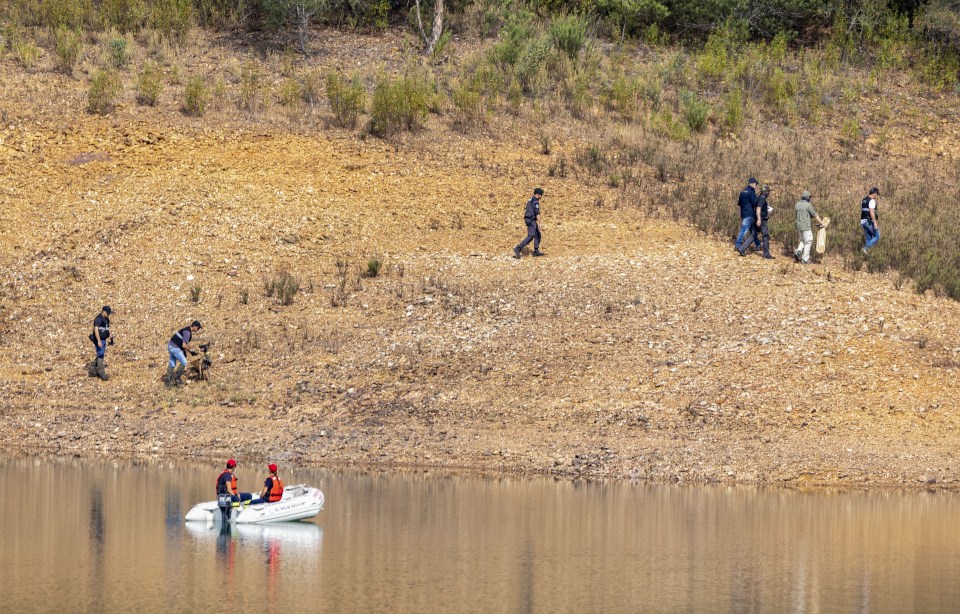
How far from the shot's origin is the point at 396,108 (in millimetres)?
34312

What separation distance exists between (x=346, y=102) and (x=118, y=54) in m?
7.20

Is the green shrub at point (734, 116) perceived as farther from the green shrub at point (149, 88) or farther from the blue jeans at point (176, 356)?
the blue jeans at point (176, 356)

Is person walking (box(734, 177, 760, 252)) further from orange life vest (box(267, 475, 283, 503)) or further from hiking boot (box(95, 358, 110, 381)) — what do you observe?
hiking boot (box(95, 358, 110, 381))

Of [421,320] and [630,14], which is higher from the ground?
[630,14]

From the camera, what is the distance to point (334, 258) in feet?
98.8

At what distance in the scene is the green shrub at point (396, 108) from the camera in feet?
112

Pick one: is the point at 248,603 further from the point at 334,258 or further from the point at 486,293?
the point at 334,258

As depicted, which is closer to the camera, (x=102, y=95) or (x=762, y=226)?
(x=762, y=226)

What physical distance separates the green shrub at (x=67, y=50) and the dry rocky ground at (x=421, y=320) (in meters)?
0.81

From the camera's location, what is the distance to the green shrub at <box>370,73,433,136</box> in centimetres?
3416

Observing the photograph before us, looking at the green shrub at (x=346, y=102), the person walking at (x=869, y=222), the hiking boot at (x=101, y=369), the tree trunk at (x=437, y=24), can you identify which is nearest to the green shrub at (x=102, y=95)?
the green shrub at (x=346, y=102)

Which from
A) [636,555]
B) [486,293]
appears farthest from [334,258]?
[636,555]

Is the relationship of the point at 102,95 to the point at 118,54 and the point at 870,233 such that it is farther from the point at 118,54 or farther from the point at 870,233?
the point at 870,233

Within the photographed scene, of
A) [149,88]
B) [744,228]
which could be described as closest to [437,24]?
[149,88]
